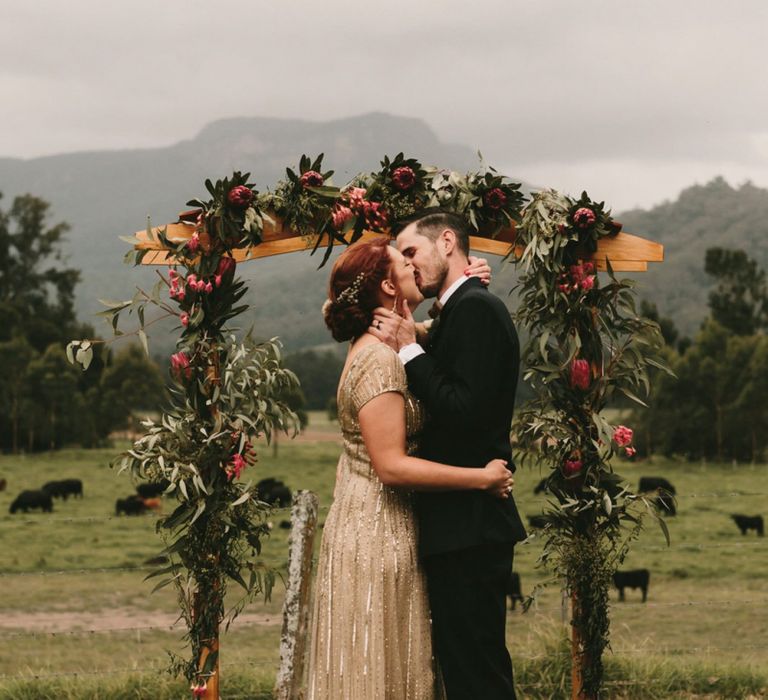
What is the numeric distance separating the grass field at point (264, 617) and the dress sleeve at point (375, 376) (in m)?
1.84

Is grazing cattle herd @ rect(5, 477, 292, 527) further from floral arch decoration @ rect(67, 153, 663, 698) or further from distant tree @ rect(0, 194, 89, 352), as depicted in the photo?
distant tree @ rect(0, 194, 89, 352)

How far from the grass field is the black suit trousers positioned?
1.57 meters

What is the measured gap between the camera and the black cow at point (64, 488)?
3481cm

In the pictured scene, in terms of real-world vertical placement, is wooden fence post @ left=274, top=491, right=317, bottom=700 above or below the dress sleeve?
below

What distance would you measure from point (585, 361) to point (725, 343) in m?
56.6

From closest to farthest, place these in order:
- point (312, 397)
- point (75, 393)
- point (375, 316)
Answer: point (375, 316)
point (75, 393)
point (312, 397)

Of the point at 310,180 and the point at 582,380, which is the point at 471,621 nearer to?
the point at 582,380

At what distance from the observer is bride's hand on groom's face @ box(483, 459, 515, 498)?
12.9 feet

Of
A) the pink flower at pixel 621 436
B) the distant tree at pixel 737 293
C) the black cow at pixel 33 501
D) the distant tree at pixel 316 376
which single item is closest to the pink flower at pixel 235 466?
the pink flower at pixel 621 436

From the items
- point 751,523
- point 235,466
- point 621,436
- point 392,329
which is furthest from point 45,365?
point 392,329

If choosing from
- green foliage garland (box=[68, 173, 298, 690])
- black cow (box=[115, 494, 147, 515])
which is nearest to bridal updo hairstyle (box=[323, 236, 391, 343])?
green foliage garland (box=[68, 173, 298, 690])

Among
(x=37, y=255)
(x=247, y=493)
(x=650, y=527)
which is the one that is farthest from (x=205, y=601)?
(x=37, y=255)

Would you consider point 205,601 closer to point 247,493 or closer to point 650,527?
point 247,493

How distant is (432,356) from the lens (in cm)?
418
